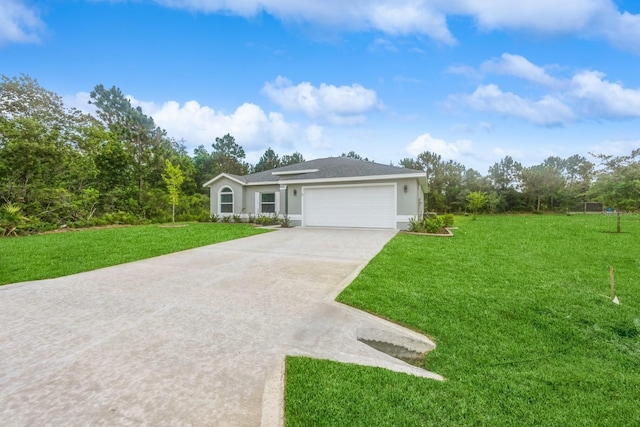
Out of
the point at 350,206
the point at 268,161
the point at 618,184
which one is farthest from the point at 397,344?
the point at 268,161

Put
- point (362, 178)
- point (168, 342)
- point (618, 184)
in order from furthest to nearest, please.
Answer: point (362, 178) < point (618, 184) < point (168, 342)

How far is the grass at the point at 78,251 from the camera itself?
6137 mm

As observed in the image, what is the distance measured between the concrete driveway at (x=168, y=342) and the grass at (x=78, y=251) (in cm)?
82

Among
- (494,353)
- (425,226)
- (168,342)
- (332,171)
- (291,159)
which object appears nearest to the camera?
(168,342)

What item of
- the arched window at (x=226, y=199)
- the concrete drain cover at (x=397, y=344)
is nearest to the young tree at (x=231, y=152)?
the arched window at (x=226, y=199)

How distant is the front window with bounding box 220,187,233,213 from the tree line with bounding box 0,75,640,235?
6.00 feet

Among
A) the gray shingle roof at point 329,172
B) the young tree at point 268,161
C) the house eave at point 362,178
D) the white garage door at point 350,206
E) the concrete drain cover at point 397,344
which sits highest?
the young tree at point 268,161

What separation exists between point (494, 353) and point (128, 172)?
26139 mm

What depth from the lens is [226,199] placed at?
18453 millimetres

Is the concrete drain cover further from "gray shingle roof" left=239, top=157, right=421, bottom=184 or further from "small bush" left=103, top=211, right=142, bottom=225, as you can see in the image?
"small bush" left=103, top=211, right=142, bottom=225

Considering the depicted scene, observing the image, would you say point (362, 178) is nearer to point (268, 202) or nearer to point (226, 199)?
point (268, 202)

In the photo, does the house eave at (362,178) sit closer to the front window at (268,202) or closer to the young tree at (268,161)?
the front window at (268,202)

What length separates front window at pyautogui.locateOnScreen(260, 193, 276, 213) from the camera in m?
17.2

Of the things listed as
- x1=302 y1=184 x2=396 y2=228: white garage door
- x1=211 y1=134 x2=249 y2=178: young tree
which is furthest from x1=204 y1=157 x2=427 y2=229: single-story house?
x1=211 y1=134 x2=249 y2=178: young tree
